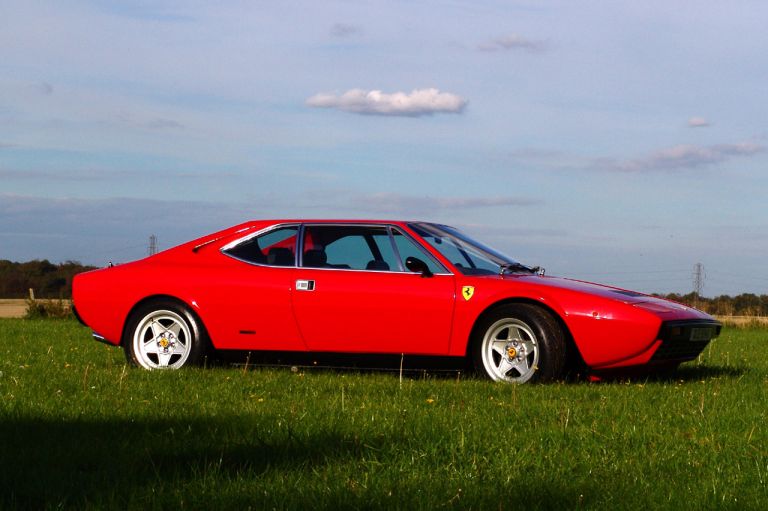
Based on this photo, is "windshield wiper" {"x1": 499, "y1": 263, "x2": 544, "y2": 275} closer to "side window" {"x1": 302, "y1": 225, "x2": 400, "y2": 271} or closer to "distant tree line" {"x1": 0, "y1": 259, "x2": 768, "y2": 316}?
"side window" {"x1": 302, "y1": 225, "x2": 400, "y2": 271}

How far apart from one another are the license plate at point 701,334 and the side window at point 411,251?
243cm

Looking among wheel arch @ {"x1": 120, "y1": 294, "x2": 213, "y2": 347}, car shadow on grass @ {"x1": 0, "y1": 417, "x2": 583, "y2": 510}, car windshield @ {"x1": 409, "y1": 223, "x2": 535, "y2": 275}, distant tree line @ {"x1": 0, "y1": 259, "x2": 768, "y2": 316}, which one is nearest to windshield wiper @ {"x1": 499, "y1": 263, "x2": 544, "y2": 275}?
car windshield @ {"x1": 409, "y1": 223, "x2": 535, "y2": 275}

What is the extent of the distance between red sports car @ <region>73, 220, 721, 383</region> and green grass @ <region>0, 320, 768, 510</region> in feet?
1.34

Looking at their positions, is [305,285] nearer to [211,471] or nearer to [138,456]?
[138,456]

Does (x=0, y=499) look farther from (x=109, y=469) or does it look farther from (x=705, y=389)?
(x=705, y=389)

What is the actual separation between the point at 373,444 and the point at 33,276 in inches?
2114

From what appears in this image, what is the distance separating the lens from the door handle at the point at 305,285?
10391 millimetres

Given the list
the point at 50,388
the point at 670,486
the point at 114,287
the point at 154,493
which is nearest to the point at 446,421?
the point at 670,486

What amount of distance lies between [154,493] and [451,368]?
5216 mm

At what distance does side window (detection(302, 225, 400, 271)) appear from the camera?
10539mm

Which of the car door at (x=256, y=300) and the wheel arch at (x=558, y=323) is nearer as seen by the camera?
the wheel arch at (x=558, y=323)

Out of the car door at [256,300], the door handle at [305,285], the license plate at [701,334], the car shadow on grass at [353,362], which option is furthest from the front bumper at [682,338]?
the car door at [256,300]

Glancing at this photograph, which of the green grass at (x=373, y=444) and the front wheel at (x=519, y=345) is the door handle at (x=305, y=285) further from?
the front wheel at (x=519, y=345)

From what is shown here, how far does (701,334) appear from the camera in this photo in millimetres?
10453
